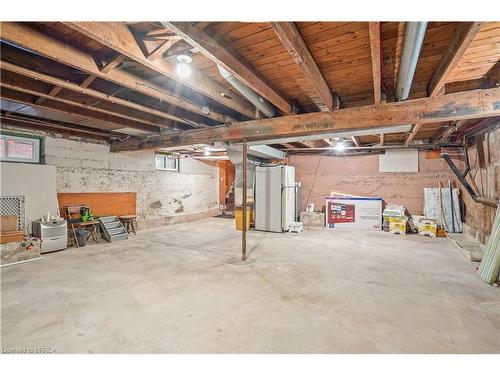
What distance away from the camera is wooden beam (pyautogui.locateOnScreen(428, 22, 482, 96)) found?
1609mm

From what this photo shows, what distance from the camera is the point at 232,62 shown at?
6.90 ft

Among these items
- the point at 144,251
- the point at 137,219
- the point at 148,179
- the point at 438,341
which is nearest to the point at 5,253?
the point at 144,251

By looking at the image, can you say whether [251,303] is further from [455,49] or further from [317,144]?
[317,144]

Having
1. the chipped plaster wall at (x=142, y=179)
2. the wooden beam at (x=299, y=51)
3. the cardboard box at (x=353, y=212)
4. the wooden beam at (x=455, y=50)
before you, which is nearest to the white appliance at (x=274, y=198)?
the cardboard box at (x=353, y=212)

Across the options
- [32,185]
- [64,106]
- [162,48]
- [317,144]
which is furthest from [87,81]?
[317,144]

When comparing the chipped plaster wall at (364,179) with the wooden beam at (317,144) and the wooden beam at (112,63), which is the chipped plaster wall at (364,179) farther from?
the wooden beam at (112,63)

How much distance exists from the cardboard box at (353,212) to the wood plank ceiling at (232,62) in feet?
12.7

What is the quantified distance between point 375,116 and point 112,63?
2.93 metres

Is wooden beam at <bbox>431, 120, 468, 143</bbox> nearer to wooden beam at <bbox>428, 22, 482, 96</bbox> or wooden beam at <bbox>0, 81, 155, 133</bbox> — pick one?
wooden beam at <bbox>428, 22, 482, 96</bbox>

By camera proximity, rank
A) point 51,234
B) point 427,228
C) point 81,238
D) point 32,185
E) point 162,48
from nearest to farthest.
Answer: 1. point 162,48
2. point 51,234
3. point 32,185
4. point 81,238
5. point 427,228

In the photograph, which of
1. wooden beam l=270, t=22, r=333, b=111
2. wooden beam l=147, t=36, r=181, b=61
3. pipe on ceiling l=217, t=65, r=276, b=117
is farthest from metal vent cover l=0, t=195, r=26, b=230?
wooden beam l=270, t=22, r=333, b=111

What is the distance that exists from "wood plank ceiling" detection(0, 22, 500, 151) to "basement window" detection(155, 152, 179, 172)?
338cm

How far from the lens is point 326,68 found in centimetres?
254
